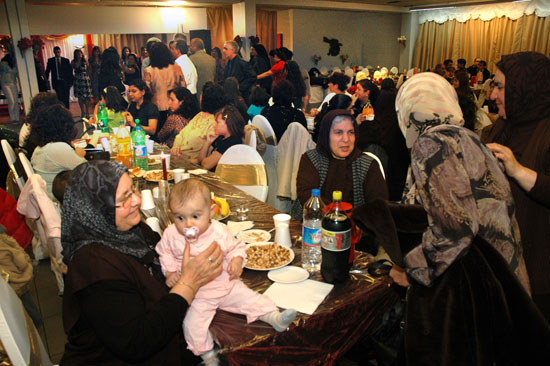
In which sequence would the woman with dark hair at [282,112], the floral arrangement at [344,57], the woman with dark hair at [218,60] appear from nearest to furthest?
the woman with dark hair at [282,112] → the woman with dark hair at [218,60] → the floral arrangement at [344,57]

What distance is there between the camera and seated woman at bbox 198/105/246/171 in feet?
12.9

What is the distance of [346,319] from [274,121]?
3.21 metres

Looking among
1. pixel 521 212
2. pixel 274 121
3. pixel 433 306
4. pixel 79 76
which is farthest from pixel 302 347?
pixel 79 76

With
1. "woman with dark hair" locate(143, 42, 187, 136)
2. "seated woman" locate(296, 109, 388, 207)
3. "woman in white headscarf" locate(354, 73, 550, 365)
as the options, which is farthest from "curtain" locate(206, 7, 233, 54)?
"woman in white headscarf" locate(354, 73, 550, 365)

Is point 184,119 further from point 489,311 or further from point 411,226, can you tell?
point 489,311

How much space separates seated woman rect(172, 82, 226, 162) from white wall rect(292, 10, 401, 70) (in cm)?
895

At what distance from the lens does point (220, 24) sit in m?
9.41

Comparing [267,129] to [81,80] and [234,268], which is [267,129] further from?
[81,80]

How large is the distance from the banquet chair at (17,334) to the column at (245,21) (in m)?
8.25

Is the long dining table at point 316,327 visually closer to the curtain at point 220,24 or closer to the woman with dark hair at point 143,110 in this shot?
the woman with dark hair at point 143,110

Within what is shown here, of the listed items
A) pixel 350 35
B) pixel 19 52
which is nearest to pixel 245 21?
pixel 19 52

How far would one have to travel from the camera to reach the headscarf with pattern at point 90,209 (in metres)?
1.36

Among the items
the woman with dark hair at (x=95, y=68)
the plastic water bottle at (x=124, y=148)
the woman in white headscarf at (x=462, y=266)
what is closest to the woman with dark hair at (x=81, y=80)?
the woman with dark hair at (x=95, y=68)

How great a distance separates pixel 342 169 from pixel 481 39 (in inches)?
520
